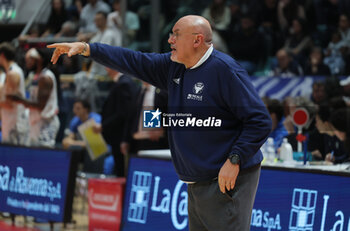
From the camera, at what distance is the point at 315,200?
5566mm

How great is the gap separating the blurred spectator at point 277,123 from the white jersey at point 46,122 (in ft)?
10.7

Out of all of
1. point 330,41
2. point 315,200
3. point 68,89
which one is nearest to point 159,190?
point 315,200

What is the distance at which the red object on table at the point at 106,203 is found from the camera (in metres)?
7.51

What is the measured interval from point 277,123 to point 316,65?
13.7 ft

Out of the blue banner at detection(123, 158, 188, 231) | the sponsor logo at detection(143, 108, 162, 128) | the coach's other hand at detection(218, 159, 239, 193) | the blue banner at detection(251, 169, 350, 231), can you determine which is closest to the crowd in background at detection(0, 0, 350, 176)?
the blue banner at detection(251, 169, 350, 231)

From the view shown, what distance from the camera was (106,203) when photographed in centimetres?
768

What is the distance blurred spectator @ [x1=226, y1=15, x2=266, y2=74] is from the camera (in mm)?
12648

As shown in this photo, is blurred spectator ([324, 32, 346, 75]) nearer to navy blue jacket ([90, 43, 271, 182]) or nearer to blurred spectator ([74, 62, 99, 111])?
blurred spectator ([74, 62, 99, 111])

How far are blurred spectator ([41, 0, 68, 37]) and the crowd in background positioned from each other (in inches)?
0.8

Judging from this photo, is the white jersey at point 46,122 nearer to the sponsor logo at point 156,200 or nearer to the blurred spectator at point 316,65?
the sponsor logo at point 156,200

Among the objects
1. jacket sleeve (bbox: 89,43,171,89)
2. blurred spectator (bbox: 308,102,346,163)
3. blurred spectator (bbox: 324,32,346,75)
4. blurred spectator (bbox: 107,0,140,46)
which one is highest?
blurred spectator (bbox: 107,0,140,46)

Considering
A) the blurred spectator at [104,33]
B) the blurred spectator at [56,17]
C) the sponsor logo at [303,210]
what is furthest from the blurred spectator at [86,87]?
the sponsor logo at [303,210]

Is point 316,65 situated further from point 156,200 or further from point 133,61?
point 133,61

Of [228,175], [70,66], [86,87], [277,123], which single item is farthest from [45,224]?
[228,175]
